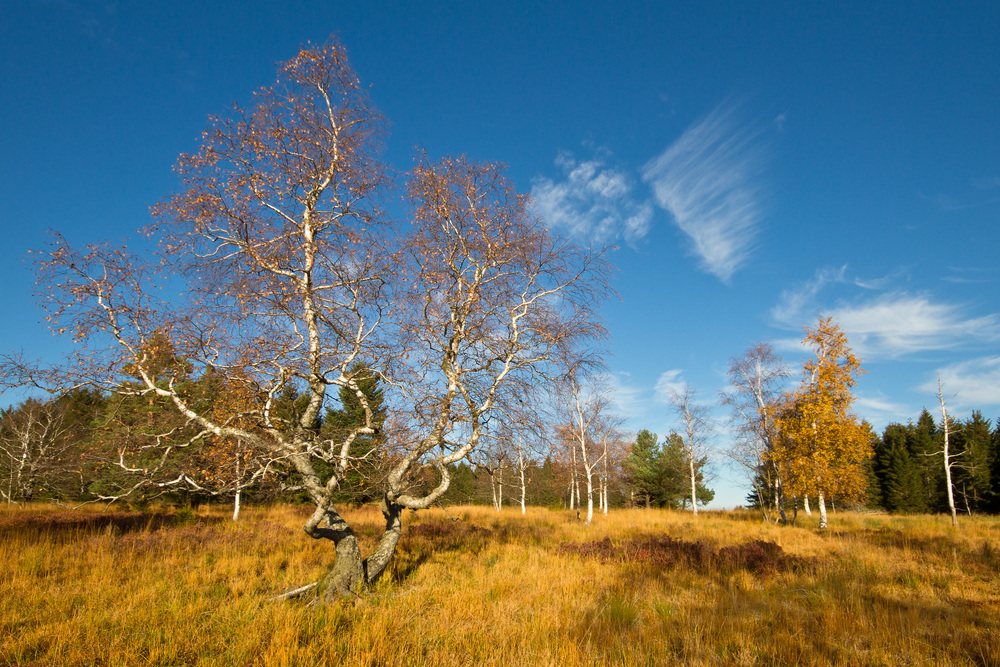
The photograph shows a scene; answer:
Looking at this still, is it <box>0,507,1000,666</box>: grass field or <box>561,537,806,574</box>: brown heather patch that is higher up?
<box>0,507,1000,666</box>: grass field

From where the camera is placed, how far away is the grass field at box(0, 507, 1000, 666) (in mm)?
4590

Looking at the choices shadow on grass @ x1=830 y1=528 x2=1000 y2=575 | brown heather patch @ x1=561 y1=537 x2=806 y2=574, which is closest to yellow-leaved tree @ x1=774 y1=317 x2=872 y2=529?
shadow on grass @ x1=830 y1=528 x2=1000 y2=575

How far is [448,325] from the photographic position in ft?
27.6

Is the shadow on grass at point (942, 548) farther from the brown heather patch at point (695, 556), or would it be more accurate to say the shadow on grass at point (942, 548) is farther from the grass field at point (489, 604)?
the brown heather patch at point (695, 556)

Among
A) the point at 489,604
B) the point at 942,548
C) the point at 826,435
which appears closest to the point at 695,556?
the point at 489,604

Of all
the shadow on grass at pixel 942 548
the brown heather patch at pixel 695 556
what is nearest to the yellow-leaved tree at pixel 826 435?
the shadow on grass at pixel 942 548

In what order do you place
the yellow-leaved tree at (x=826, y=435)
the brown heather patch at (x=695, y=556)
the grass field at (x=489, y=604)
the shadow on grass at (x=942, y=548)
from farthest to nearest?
the yellow-leaved tree at (x=826, y=435) → the shadow on grass at (x=942, y=548) → the brown heather patch at (x=695, y=556) → the grass field at (x=489, y=604)

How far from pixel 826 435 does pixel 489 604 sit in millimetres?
20517

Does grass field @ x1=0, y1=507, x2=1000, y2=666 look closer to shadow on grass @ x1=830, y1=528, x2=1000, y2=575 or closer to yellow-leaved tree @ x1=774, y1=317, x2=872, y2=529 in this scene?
shadow on grass @ x1=830, y1=528, x2=1000, y2=575

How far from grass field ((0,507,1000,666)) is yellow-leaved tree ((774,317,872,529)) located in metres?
7.99

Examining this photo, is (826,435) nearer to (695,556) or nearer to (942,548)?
(942,548)

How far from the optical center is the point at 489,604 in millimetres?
6426

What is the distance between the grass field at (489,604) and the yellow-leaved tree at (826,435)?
7.99 meters

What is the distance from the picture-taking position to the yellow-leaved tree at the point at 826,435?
63.7 ft
